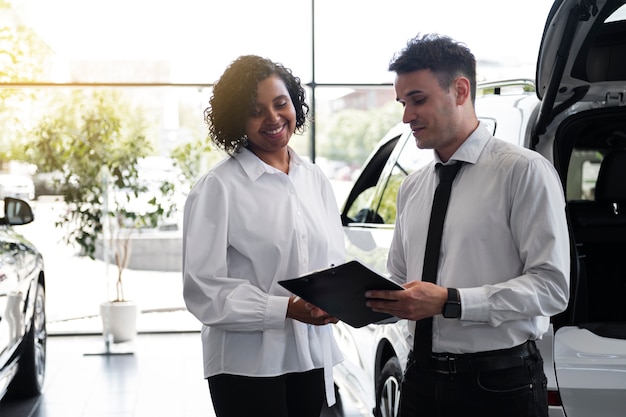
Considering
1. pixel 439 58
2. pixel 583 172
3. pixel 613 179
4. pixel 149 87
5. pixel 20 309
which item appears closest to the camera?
pixel 439 58

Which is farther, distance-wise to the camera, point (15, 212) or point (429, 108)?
point (15, 212)

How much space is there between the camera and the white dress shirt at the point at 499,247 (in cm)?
223

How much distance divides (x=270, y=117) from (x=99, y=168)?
5150mm

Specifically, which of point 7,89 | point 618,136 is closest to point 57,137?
point 7,89

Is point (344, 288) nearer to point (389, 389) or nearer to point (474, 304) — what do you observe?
point (474, 304)

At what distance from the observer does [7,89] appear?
25.8 feet

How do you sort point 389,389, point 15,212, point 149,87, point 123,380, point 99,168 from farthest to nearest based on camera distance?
1. point 149,87
2. point 99,168
3. point 123,380
4. point 15,212
5. point 389,389

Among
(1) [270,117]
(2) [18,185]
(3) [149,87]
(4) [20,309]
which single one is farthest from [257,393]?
(2) [18,185]

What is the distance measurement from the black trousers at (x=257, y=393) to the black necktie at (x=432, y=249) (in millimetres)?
364

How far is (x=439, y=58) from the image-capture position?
239 centimetres

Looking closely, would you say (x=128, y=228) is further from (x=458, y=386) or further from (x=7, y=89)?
(x=458, y=386)

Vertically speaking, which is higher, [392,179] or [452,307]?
[392,179]

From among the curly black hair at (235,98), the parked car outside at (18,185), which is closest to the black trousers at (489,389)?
the curly black hair at (235,98)

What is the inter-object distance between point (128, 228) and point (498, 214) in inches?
244
